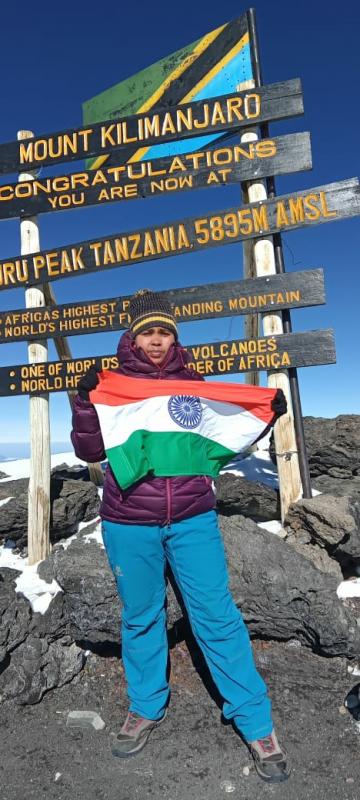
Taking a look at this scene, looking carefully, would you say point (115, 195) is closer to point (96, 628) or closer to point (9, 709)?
point (96, 628)

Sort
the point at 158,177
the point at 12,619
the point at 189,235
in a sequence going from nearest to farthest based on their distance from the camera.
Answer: the point at 12,619
the point at 189,235
the point at 158,177

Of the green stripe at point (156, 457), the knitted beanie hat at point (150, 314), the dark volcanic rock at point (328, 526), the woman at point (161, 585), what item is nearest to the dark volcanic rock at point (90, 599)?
the woman at point (161, 585)

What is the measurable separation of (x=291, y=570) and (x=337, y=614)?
0.52 m

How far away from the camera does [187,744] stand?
132 inches

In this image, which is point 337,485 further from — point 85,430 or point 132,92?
point 132,92

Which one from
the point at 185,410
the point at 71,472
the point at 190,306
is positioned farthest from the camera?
the point at 71,472

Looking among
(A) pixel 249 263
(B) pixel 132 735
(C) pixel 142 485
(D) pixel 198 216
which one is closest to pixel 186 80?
(D) pixel 198 216

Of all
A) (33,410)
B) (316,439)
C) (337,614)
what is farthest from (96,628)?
(316,439)

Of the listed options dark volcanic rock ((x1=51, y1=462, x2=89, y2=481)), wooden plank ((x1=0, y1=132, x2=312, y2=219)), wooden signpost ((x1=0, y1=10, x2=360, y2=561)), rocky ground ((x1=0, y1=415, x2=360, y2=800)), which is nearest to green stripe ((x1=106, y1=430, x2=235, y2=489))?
rocky ground ((x1=0, y1=415, x2=360, y2=800))

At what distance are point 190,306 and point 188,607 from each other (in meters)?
3.61

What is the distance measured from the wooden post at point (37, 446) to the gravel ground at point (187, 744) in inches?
80.2

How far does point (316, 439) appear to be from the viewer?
24.0 ft

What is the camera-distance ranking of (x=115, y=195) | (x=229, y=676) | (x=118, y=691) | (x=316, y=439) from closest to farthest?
(x=229, y=676), (x=118, y=691), (x=115, y=195), (x=316, y=439)

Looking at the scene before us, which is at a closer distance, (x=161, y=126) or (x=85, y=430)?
(x=85, y=430)
